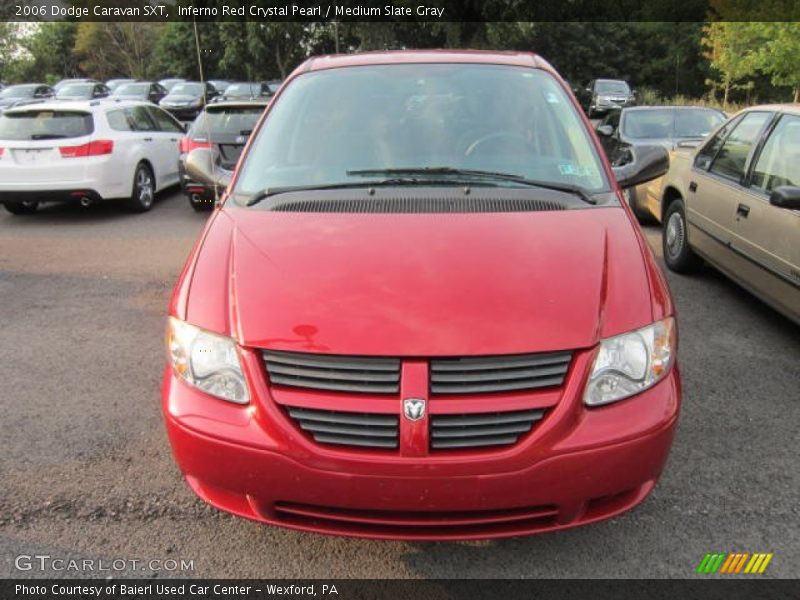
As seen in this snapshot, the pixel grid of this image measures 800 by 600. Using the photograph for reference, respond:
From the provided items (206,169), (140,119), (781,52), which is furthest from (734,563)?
(781,52)

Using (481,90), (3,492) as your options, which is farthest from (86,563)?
(481,90)

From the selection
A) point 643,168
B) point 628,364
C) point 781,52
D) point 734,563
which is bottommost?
point 734,563

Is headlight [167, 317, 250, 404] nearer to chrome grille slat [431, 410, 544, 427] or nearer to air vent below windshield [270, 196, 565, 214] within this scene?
chrome grille slat [431, 410, 544, 427]

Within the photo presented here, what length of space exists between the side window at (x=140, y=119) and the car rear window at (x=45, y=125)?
956mm

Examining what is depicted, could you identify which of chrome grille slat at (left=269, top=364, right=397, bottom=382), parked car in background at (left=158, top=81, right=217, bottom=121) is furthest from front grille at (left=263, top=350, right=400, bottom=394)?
parked car in background at (left=158, top=81, right=217, bottom=121)

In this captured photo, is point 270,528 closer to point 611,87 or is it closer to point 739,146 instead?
point 739,146

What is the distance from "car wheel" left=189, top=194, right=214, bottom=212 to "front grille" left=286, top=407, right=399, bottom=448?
25.0 feet

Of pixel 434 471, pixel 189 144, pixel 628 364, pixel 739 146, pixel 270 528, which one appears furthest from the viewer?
pixel 189 144

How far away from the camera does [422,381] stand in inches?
82.9

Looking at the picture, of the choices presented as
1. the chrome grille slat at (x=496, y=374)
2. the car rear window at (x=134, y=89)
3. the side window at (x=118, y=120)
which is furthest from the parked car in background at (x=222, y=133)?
the car rear window at (x=134, y=89)

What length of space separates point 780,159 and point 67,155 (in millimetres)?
8224

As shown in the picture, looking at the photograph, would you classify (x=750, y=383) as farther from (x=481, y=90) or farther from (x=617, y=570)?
(x=481, y=90)

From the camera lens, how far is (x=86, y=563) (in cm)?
258

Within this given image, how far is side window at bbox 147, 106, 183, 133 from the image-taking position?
10820 mm
